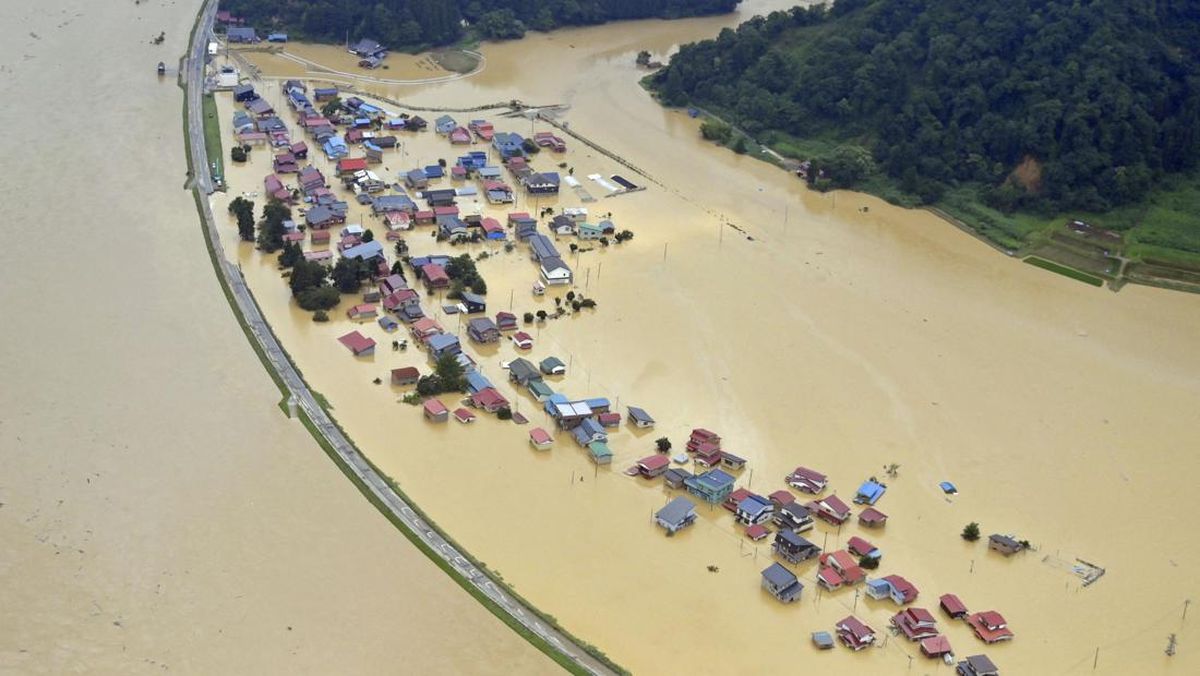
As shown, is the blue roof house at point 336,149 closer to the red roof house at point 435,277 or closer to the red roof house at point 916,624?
the red roof house at point 435,277

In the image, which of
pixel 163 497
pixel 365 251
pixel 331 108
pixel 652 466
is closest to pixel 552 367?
pixel 652 466

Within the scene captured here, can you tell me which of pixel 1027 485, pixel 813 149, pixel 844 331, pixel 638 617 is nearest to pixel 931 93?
pixel 813 149

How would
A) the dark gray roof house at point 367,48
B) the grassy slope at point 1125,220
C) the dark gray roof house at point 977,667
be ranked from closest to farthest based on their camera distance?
1. the dark gray roof house at point 977,667
2. the grassy slope at point 1125,220
3. the dark gray roof house at point 367,48

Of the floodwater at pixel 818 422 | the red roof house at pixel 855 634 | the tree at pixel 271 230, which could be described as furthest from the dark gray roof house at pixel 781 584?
the tree at pixel 271 230

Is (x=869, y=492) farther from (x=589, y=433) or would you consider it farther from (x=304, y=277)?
(x=304, y=277)

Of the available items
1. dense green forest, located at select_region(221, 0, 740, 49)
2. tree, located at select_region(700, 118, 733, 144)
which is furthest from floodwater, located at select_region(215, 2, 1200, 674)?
dense green forest, located at select_region(221, 0, 740, 49)

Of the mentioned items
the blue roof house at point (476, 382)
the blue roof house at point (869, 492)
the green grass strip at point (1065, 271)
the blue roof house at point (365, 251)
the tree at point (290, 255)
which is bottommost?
the green grass strip at point (1065, 271)

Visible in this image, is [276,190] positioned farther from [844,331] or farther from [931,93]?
[931,93]

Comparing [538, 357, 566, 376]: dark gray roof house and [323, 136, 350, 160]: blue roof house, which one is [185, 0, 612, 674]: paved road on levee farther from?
[538, 357, 566, 376]: dark gray roof house
